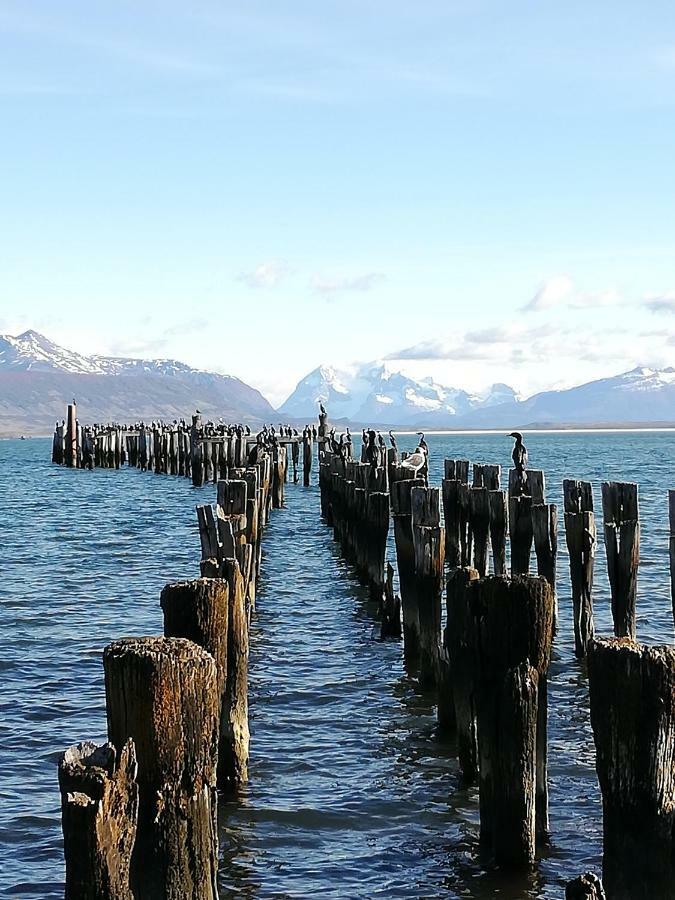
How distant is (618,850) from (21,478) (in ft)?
229

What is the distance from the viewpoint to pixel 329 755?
417 inches

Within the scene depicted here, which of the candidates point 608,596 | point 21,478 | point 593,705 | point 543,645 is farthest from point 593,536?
point 21,478

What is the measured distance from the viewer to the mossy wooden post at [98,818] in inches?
188

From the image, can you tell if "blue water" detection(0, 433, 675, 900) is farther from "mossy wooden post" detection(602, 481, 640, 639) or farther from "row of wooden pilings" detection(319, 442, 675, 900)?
"mossy wooden post" detection(602, 481, 640, 639)

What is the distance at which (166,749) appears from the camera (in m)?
5.40

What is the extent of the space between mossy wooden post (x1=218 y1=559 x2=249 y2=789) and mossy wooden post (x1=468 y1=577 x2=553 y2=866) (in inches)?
102

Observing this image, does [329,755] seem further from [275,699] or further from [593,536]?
[593,536]

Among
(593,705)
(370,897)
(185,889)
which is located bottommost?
(370,897)

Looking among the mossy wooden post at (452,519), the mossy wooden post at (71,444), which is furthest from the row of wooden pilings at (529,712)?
the mossy wooden post at (71,444)

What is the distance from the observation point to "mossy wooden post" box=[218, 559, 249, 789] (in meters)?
9.32

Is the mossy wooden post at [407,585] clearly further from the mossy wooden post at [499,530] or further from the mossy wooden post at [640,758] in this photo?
→ the mossy wooden post at [640,758]

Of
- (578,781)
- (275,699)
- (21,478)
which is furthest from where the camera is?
(21,478)

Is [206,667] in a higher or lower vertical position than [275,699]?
higher

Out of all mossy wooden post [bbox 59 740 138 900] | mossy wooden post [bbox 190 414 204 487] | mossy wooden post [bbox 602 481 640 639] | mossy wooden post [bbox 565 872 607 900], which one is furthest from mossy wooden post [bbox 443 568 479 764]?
mossy wooden post [bbox 190 414 204 487]
